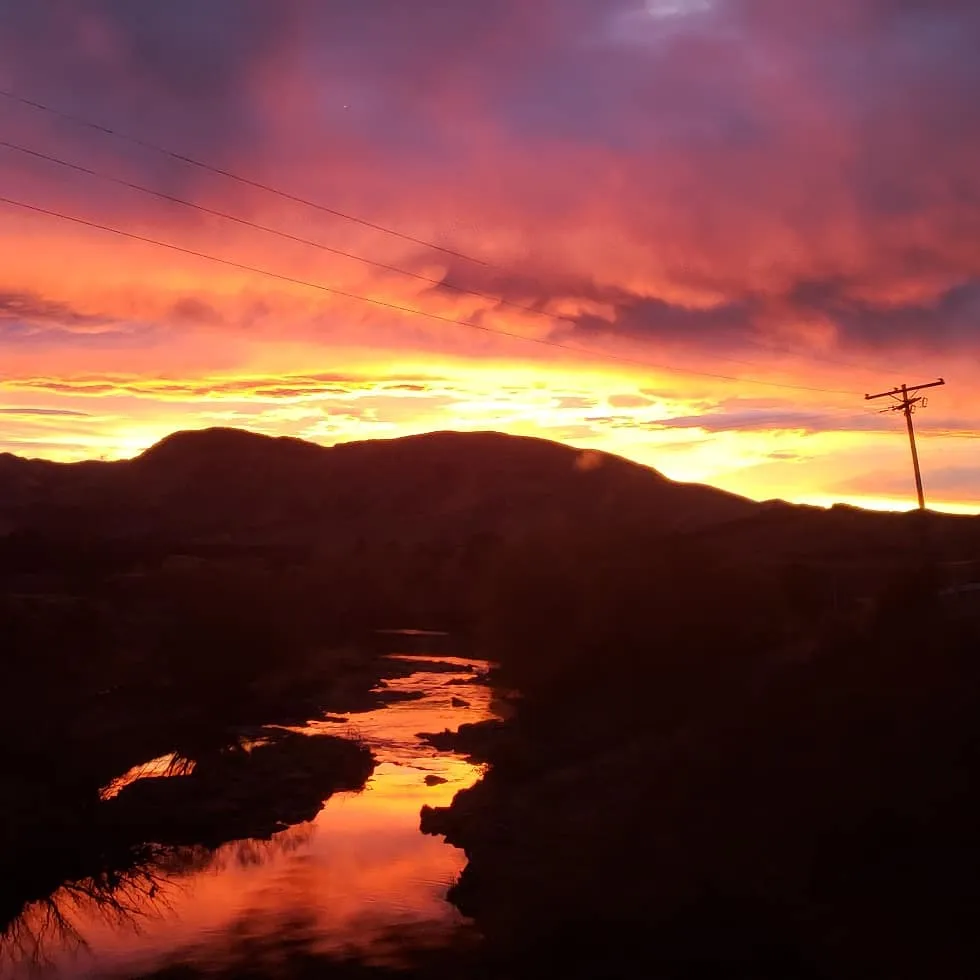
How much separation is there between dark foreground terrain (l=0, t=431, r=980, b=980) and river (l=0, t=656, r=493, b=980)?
75cm

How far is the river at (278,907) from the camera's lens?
21.8 metres

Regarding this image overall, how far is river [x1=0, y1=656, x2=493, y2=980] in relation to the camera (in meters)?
21.8

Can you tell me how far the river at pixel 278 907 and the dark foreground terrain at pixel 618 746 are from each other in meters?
0.75

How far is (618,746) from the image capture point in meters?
34.9

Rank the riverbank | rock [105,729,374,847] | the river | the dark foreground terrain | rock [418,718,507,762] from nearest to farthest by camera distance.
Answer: the riverbank, the dark foreground terrain, the river, rock [105,729,374,847], rock [418,718,507,762]

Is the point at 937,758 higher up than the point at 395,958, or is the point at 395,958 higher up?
the point at 937,758

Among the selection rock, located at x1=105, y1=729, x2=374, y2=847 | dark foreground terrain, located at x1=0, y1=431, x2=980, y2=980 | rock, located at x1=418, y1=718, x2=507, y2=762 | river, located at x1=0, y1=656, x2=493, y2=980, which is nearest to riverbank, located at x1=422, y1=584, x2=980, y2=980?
dark foreground terrain, located at x1=0, y1=431, x2=980, y2=980

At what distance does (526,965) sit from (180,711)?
32.4 meters

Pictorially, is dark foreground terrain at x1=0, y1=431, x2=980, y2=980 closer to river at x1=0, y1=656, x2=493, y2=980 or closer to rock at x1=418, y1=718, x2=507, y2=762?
rock at x1=418, y1=718, x2=507, y2=762

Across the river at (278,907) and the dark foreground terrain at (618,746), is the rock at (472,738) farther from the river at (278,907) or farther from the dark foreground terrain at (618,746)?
the river at (278,907)

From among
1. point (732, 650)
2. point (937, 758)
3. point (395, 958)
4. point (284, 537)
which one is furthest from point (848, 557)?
point (284, 537)

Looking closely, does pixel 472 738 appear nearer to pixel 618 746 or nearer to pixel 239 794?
pixel 618 746

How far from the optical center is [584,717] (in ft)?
132

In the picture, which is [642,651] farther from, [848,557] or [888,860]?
[848,557]
